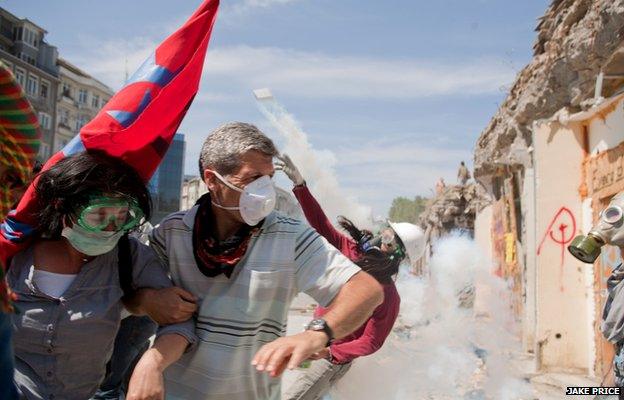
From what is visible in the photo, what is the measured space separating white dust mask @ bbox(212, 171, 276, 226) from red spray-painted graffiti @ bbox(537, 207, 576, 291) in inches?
313

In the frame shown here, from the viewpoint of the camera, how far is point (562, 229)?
9164mm

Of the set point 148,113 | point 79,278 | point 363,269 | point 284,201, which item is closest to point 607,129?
point 284,201

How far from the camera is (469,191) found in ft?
79.5

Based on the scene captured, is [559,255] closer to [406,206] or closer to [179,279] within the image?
[179,279]

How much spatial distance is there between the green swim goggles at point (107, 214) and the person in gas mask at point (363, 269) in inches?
80.7

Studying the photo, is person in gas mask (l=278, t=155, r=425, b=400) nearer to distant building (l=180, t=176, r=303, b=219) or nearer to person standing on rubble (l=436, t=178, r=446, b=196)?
distant building (l=180, t=176, r=303, b=219)

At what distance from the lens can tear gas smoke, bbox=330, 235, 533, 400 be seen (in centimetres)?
684

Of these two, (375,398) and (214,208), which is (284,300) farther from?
(375,398)

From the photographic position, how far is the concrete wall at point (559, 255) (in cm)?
885

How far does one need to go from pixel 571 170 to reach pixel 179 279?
27.1 feet

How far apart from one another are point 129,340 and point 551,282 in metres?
7.94

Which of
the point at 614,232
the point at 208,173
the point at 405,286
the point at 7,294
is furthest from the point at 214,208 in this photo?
the point at 405,286

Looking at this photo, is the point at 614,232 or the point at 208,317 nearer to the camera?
the point at 208,317

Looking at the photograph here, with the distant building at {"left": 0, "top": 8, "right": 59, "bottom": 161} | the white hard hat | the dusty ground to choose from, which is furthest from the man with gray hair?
the distant building at {"left": 0, "top": 8, "right": 59, "bottom": 161}
